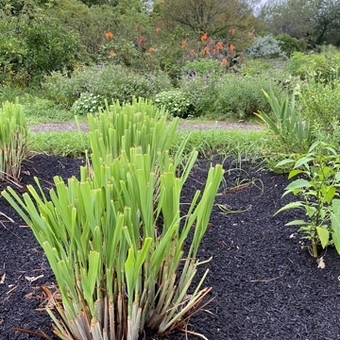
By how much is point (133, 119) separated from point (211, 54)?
1029 cm

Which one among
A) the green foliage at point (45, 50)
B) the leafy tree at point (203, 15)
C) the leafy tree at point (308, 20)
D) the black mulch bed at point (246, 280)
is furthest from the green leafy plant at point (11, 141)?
the leafy tree at point (308, 20)

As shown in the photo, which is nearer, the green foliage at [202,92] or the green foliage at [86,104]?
the green foliage at [86,104]

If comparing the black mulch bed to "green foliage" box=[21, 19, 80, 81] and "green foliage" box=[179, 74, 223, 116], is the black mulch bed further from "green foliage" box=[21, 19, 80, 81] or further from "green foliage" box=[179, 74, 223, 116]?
"green foliage" box=[21, 19, 80, 81]

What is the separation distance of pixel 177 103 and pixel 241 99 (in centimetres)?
110

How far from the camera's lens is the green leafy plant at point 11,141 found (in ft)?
8.03

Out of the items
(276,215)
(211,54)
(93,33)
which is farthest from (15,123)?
(93,33)

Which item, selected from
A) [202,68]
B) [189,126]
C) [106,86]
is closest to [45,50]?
[106,86]

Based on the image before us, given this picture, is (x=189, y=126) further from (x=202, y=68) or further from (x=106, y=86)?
(x=202, y=68)

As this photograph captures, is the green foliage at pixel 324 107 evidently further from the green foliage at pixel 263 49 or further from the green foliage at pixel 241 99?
the green foliage at pixel 263 49

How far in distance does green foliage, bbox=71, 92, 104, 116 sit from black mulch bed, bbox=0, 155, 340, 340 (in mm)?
5303

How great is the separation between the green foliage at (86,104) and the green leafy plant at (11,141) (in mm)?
4908

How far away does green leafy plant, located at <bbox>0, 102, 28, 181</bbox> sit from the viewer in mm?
2446

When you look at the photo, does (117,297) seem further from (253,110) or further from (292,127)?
(253,110)

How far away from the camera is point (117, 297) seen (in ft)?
4.34
